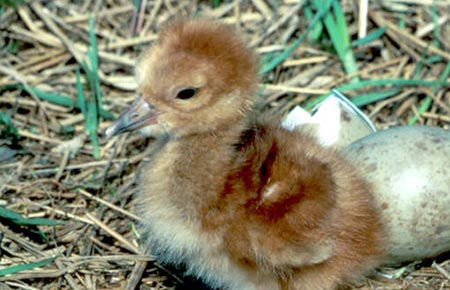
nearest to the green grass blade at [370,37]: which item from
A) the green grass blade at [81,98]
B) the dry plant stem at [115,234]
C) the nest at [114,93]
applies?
the nest at [114,93]

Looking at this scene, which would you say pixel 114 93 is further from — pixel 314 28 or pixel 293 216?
pixel 293 216

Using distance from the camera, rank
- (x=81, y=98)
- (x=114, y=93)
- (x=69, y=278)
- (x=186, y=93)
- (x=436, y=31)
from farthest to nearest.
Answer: (x=436, y=31) → (x=114, y=93) → (x=81, y=98) → (x=69, y=278) → (x=186, y=93)

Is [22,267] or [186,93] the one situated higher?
[186,93]

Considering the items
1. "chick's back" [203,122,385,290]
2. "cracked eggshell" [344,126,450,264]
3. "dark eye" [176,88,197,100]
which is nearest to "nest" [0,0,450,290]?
"cracked eggshell" [344,126,450,264]

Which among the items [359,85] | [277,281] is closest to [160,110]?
[277,281]

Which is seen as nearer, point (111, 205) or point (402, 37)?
point (111, 205)

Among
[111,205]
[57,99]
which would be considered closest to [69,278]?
[111,205]

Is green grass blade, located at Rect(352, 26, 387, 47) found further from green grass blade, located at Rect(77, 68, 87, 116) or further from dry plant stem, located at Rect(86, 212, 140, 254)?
dry plant stem, located at Rect(86, 212, 140, 254)
